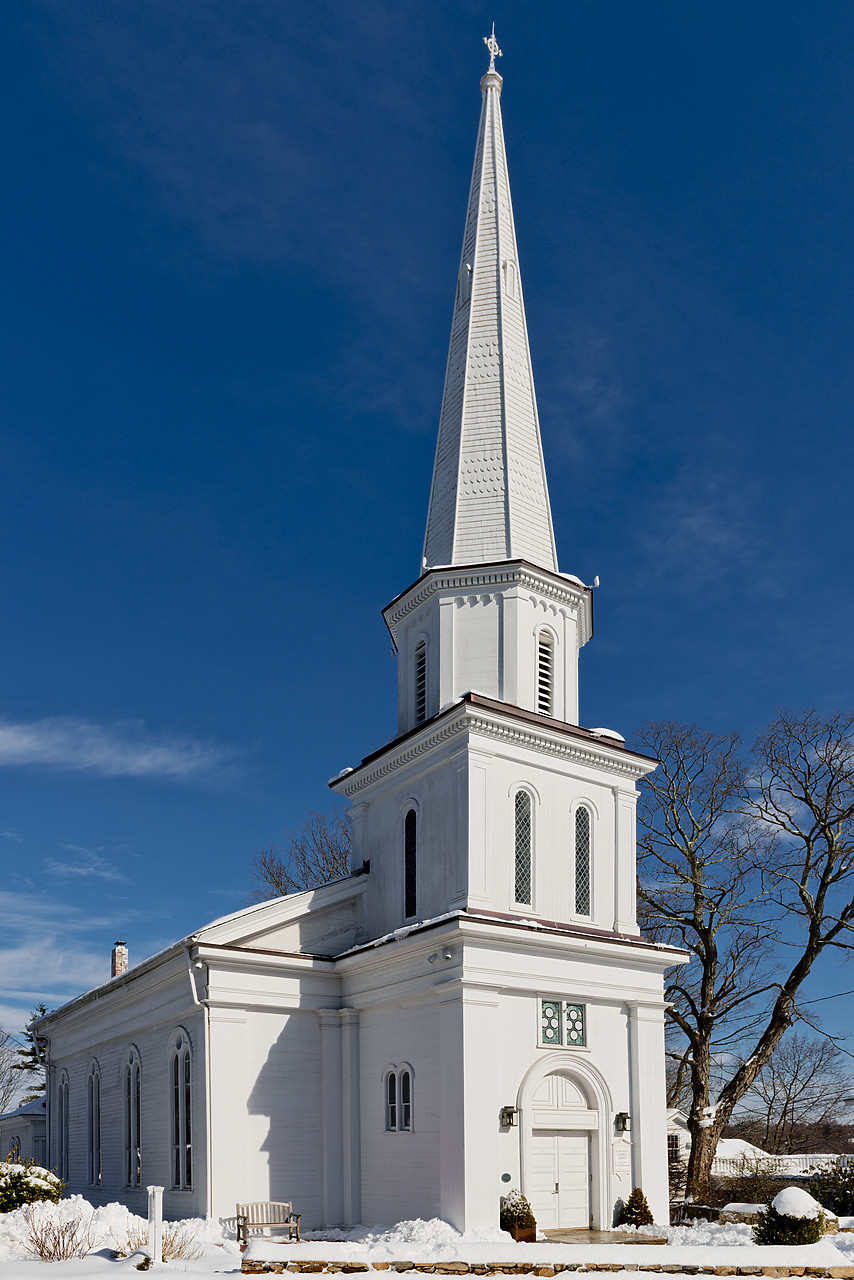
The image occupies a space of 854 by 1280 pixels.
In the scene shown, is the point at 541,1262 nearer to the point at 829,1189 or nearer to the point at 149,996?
the point at 829,1189

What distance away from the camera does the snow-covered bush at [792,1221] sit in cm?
1725

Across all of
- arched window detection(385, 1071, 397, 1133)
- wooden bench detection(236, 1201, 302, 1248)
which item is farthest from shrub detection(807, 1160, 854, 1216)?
wooden bench detection(236, 1201, 302, 1248)

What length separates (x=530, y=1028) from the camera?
2161cm

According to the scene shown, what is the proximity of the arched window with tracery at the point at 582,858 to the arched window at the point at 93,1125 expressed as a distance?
15.5m

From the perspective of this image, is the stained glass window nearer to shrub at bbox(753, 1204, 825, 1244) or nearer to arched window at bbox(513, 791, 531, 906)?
arched window at bbox(513, 791, 531, 906)

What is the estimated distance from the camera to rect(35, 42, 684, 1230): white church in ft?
69.3

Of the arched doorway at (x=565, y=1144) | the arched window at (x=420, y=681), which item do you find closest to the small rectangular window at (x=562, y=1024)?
the arched doorway at (x=565, y=1144)

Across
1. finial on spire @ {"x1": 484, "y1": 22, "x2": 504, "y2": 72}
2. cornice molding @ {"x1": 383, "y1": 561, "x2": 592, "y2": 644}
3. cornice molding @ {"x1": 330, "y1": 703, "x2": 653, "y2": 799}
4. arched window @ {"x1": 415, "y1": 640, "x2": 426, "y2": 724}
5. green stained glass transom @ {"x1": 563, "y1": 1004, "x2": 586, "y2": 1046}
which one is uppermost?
finial on spire @ {"x1": 484, "y1": 22, "x2": 504, "y2": 72}

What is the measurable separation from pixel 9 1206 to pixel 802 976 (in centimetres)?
2189

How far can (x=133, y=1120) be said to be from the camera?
2769 centimetres

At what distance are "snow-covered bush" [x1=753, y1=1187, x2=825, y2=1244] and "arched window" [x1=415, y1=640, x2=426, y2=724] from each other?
39.5ft

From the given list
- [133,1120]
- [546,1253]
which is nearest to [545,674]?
[546,1253]

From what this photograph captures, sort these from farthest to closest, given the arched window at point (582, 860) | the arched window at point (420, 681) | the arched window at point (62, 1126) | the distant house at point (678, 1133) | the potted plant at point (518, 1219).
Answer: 1. the distant house at point (678, 1133)
2. the arched window at point (62, 1126)
3. the arched window at point (420, 681)
4. the arched window at point (582, 860)
5. the potted plant at point (518, 1219)

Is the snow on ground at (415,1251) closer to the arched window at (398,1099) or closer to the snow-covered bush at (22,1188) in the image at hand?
the snow-covered bush at (22,1188)
